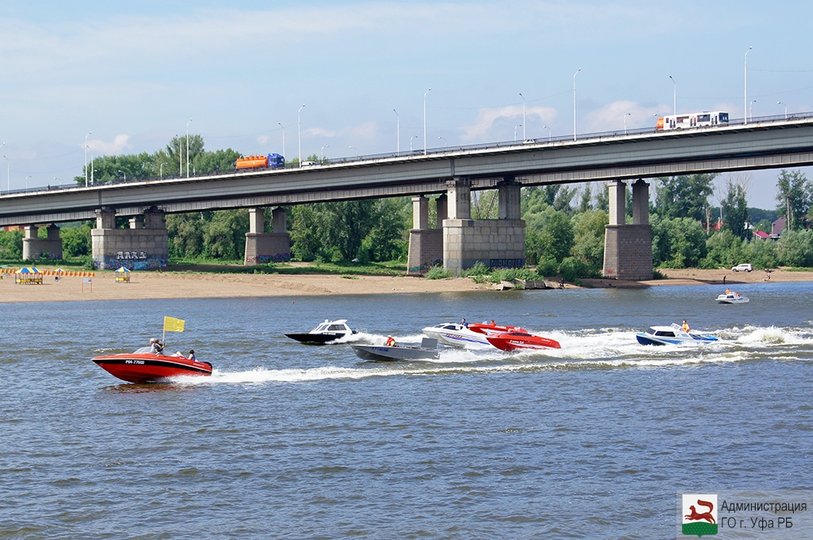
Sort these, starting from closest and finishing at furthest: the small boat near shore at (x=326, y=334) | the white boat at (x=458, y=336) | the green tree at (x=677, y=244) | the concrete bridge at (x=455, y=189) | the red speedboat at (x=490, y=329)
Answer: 1. the red speedboat at (x=490, y=329)
2. the white boat at (x=458, y=336)
3. the small boat near shore at (x=326, y=334)
4. the concrete bridge at (x=455, y=189)
5. the green tree at (x=677, y=244)

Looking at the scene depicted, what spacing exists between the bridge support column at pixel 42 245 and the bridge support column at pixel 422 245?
68.6 metres

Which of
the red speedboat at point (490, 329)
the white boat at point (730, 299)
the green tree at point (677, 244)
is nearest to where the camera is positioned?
the red speedboat at point (490, 329)

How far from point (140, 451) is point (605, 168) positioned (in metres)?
97.2

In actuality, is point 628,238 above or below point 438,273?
above

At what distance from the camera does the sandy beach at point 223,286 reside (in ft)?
377

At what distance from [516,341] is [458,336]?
3294 millimetres

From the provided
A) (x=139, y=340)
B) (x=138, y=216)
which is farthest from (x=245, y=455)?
(x=138, y=216)

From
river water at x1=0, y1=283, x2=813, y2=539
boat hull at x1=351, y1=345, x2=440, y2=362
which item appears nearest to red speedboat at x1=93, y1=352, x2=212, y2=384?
river water at x1=0, y1=283, x2=813, y2=539

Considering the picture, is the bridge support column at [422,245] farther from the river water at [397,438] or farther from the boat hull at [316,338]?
the boat hull at [316,338]

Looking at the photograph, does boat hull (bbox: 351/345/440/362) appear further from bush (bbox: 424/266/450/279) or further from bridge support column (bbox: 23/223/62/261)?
bridge support column (bbox: 23/223/62/261)

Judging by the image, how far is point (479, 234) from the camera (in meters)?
134

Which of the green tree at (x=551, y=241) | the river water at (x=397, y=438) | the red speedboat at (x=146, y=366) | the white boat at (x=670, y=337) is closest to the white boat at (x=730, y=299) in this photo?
the river water at (x=397, y=438)

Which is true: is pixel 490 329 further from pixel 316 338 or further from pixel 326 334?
pixel 316 338

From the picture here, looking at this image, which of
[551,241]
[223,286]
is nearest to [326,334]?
[223,286]
